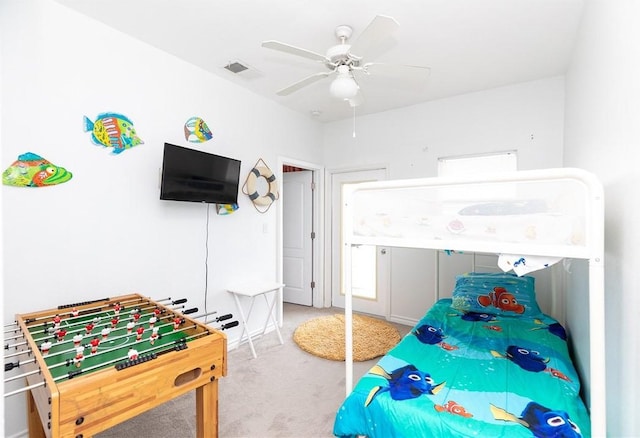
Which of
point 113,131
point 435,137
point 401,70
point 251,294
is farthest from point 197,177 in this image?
point 435,137

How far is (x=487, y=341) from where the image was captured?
85.7 inches

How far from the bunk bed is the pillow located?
22.6 inches

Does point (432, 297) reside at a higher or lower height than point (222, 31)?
lower

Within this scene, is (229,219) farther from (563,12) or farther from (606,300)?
(563,12)

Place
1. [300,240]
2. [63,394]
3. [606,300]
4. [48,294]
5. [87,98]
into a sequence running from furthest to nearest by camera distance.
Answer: [300,240]
[87,98]
[48,294]
[606,300]
[63,394]

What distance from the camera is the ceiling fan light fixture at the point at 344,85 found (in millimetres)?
2072

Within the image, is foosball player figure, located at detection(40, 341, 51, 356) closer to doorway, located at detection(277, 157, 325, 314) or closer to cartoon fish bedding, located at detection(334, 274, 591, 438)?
cartoon fish bedding, located at detection(334, 274, 591, 438)

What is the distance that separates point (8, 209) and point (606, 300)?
3.23 meters

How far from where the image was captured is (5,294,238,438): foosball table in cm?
116

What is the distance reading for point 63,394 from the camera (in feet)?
3.62

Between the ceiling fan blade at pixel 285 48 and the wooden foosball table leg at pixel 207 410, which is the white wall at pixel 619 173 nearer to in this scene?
the ceiling fan blade at pixel 285 48

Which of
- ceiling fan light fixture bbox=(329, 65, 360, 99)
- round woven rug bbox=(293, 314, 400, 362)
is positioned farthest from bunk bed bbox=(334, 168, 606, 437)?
round woven rug bbox=(293, 314, 400, 362)

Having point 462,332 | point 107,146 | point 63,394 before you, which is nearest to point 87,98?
point 107,146

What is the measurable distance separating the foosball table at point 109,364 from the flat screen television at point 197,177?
953 millimetres
